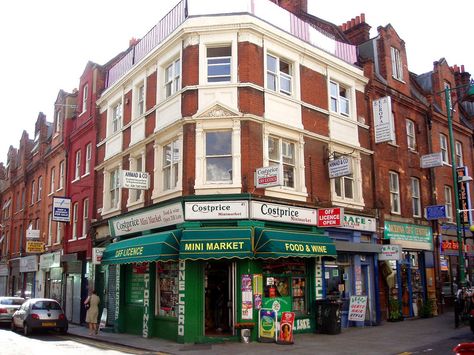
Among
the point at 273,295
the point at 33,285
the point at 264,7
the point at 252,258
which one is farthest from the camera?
the point at 33,285

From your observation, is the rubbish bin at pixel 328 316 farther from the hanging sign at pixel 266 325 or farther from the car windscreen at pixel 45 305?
the car windscreen at pixel 45 305

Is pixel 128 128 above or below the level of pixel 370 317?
above

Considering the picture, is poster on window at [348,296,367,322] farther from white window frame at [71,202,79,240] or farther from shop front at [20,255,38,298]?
shop front at [20,255,38,298]

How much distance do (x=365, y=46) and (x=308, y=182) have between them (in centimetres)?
943

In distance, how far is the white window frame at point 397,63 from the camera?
23578 millimetres

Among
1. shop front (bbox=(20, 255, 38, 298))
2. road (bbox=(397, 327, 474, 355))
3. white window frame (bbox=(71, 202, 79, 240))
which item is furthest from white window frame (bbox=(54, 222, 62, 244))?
road (bbox=(397, 327, 474, 355))

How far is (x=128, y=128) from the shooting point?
21.0 meters

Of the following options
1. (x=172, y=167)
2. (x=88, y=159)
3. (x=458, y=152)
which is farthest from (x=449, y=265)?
(x=88, y=159)

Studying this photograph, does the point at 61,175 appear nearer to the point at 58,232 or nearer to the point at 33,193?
the point at 58,232

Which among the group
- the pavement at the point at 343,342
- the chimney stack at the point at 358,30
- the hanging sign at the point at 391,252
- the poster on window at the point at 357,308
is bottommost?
the pavement at the point at 343,342

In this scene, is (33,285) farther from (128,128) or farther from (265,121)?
(265,121)

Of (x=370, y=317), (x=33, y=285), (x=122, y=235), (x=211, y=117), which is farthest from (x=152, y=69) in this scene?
(x=33, y=285)

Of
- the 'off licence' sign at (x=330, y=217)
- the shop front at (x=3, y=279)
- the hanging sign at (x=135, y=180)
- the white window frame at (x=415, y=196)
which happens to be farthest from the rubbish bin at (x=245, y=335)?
the shop front at (x=3, y=279)

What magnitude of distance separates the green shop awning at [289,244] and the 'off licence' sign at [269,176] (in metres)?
1.46
